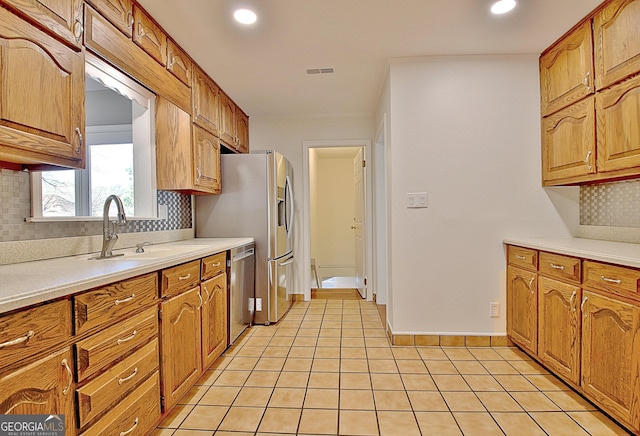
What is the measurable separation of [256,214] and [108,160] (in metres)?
1.34

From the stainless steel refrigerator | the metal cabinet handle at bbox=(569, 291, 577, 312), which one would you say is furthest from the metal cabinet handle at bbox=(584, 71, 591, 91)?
the stainless steel refrigerator

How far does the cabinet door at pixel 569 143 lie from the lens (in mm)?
2180

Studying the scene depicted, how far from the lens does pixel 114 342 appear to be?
130 centimetres

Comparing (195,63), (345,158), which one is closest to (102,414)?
(195,63)

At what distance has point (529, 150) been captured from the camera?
262 centimetres

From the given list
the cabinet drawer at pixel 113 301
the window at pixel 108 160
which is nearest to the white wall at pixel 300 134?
the window at pixel 108 160

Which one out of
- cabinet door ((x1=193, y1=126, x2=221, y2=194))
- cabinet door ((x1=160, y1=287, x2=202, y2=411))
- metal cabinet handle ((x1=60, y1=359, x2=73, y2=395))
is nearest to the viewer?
metal cabinet handle ((x1=60, y1=359, x2=73, y2=395))

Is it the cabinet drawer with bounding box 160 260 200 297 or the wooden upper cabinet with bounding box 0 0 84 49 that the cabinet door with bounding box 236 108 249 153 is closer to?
the cabinet drawer with bounding box 160 260 200 297

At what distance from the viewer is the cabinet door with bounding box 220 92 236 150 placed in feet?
10.9

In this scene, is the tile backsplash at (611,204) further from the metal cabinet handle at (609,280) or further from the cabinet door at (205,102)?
the cabinet door at (205,102)

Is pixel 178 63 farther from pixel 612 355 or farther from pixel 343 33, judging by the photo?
pixel 612 355

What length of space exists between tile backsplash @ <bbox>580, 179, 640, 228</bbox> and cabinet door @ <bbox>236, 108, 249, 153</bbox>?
331cm

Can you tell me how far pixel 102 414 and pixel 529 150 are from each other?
3099 mm

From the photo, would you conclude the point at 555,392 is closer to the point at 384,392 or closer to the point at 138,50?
the point at 384,392
